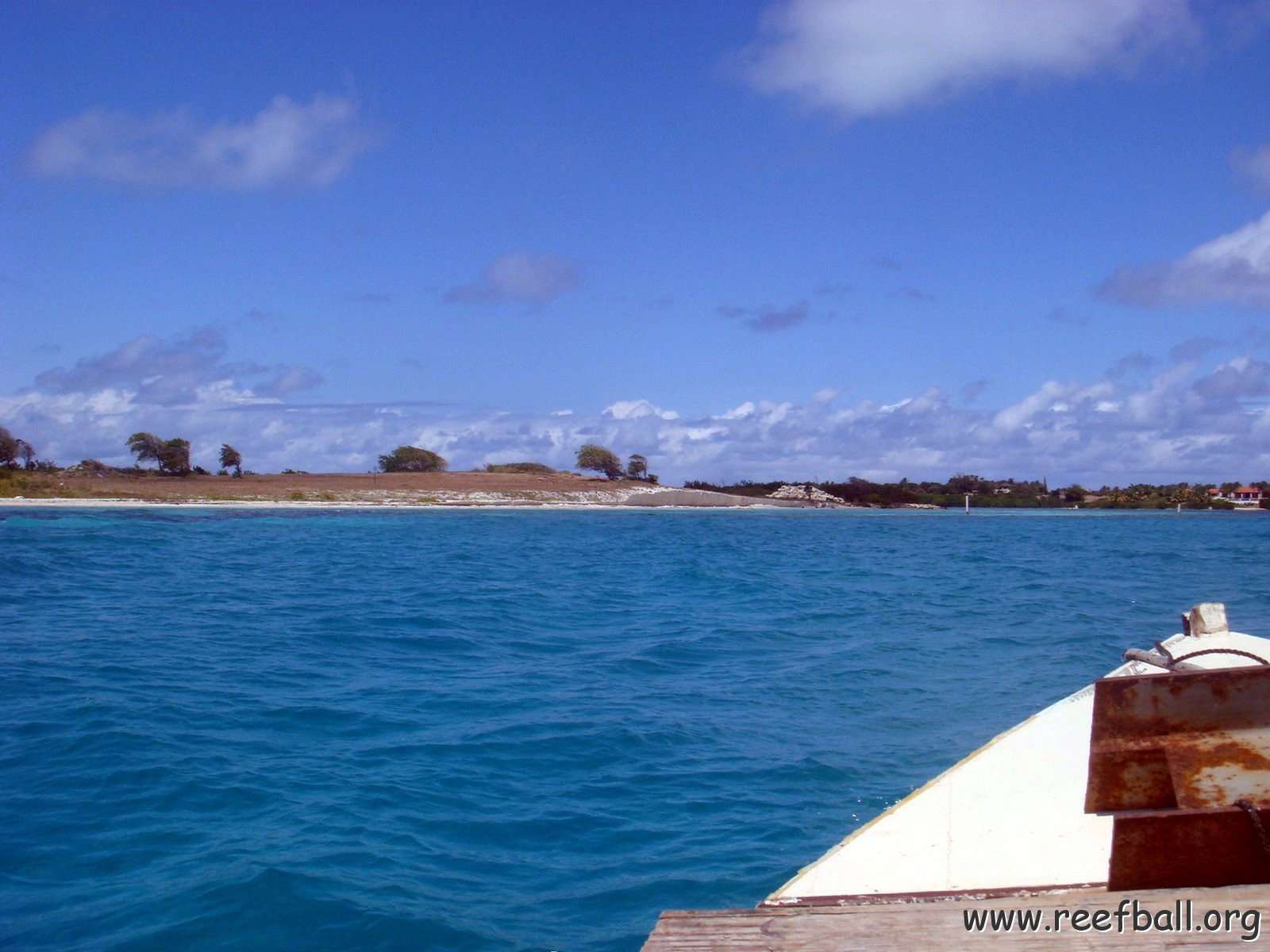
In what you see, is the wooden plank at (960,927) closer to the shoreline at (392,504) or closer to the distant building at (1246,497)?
the shoreline at (392,504)

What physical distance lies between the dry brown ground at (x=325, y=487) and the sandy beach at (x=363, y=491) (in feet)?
0.17

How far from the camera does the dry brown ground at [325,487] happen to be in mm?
51281

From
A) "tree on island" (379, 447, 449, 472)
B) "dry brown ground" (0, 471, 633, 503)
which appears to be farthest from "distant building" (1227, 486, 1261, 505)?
"tree on island" (379, 447, 449, 472)

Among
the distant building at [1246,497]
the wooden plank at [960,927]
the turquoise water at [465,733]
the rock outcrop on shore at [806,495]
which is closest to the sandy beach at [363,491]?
the rock outcrop on shore at [806,495]

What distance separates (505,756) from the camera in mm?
7211

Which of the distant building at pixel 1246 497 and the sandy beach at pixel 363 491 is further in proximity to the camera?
the distant building at pixel 1246 497

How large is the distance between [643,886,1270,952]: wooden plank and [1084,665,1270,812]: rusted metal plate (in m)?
0.35

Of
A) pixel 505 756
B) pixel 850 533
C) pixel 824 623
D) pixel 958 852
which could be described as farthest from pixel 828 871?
pixel 850 533

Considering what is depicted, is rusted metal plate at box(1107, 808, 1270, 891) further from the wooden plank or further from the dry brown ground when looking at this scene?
the dry brown ground

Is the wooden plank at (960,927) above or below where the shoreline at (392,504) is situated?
below

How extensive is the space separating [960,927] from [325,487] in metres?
62.4

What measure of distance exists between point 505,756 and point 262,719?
2351 millimetres

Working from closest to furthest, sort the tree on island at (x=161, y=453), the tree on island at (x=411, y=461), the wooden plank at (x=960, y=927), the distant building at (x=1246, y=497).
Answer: the wooden plank at (x=960, y=927) < the tree on island at (x=161, y=453) < the tree on island at (x=411, y=461) < the distant building at (x=1246, y=497)

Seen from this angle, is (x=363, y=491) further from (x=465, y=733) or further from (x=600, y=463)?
(x=465, y=733)
